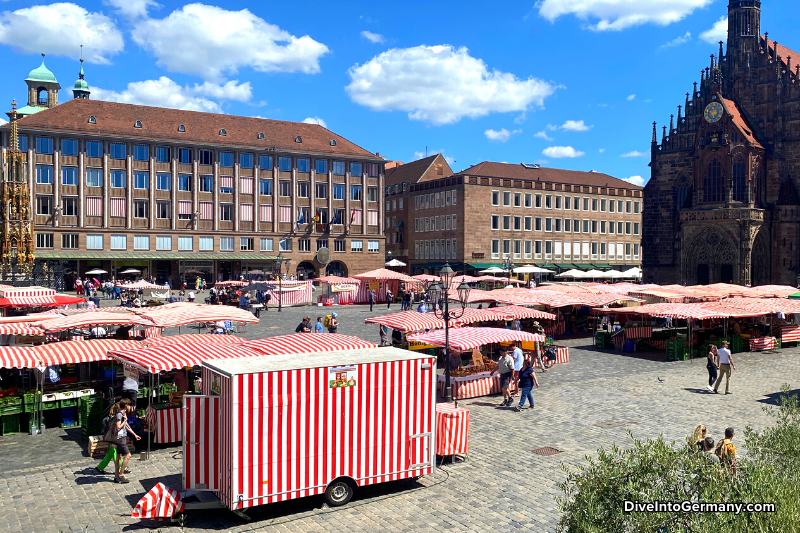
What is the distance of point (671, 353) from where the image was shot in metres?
26.7

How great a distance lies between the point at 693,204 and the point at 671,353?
39396mm

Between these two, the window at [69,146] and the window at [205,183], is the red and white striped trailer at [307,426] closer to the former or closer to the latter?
the window at [69,146]

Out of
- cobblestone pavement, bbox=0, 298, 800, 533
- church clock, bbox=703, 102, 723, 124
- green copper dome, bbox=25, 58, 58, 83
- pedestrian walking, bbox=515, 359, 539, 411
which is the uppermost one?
green copper dome, bbox=25, 58, 58, 83

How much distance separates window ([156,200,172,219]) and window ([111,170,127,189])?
3.51 m

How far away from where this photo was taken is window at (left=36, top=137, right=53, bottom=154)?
61.8 m

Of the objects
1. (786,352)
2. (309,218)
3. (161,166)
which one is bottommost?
(786,352)

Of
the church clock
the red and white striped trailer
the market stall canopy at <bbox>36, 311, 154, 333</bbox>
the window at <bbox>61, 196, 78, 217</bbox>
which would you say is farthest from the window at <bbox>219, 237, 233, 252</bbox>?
the red and white striped trailer

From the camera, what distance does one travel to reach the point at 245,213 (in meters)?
71.1

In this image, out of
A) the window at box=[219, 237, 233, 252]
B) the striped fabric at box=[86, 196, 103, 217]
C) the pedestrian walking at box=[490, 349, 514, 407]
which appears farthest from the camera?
the window at box=[219, 237, 233, 252]

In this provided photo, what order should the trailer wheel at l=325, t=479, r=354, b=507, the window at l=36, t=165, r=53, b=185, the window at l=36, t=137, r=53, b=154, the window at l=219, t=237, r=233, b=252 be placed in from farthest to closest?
the window at l=219, t=237, r=233, b=252 → the window at l=36, t=165, r=53, b=185 → the window at l=36, t=137, r=53, b=154 → the trailer wheel at l=325, t=479, r=354, b=507

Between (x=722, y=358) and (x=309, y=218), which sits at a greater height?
(x=309, y=218)

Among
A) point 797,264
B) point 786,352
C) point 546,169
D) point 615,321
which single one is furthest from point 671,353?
point 546,169

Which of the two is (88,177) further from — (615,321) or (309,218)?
(615,321)

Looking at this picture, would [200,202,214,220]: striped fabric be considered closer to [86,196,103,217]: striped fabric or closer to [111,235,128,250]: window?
[111,235,128,250]: window
